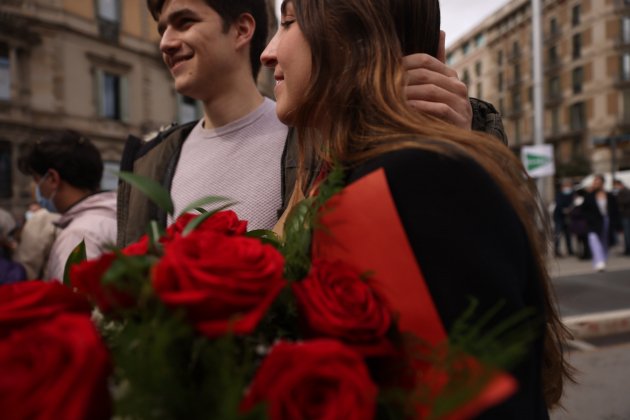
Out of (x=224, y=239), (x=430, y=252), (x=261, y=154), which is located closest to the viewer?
(x=224, y=239)

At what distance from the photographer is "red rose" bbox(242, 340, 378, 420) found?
2.00 ft

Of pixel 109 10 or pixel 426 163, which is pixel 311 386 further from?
pixel 109 10

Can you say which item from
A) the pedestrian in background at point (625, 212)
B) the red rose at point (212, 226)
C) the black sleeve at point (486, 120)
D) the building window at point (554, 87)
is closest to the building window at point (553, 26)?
the building window at point (554, 87)

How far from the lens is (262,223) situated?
6.10 feet

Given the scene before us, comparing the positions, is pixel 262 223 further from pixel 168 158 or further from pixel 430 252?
pixel 430 252

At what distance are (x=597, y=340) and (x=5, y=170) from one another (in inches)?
642

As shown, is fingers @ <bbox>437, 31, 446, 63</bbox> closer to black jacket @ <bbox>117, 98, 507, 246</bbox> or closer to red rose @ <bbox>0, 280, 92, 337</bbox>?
black jacket @ <bbox>117, 98, 507, 246</bbox>

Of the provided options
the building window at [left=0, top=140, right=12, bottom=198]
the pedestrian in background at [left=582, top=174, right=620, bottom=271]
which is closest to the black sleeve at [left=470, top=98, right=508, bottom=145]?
the pedestrian in background at [left=582, top=174, right=620, bottom=271]

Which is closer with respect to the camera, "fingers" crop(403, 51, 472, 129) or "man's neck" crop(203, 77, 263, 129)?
"fingers" crop(403, 51, 472, 129)

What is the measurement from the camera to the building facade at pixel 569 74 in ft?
108

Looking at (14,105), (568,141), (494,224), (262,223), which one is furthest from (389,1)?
(568,141)

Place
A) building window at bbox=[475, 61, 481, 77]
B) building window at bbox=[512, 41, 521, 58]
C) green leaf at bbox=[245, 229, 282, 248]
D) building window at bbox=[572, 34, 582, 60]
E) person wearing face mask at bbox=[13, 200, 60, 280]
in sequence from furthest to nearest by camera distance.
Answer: building window at bbox=[475, 61, 481, 77] → building window at bbox=[512, 41, 521, 58] → building window at bbox=[572, 34, 582, 60] → person wearing face mask at bbox=[13, 200, 60, 280] → green leaf at bbox=[245, 229, 282, 248]

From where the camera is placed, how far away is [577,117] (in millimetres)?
36188

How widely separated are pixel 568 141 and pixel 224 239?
41579mm
